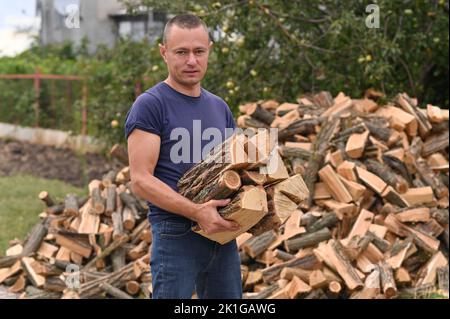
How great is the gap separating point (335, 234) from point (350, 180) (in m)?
0.49

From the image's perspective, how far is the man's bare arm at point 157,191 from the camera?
324 cm

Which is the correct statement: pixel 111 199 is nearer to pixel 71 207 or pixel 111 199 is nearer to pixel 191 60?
pixel 71 207

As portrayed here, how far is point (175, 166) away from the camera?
3404 mm

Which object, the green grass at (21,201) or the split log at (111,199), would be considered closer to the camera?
the split log at (111,199)

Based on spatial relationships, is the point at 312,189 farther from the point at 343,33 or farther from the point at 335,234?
the point at 343,33

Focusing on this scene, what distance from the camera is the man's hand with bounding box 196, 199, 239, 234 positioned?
3.23m

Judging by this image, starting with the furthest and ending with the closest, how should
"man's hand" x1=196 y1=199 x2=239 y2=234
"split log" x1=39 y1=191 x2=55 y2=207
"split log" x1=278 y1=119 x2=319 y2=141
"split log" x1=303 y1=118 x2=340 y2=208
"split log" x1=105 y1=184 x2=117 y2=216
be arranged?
1. "split log" x1=39 y1=191 x2=55 y2=207
2. "split log" x1=278 y1=119 x2=319 y2=141
3. "split log" x1=105 y1=184 x2=117 y2=216
4. "split log" x1=303 y1=118 x2=340 y2=208
5. "man's hand" x1=196 y1=199 x2=239 y2=234

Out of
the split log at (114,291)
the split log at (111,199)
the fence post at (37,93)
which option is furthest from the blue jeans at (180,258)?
the fence post at (37,93)

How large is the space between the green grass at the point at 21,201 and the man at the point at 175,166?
4404 mm

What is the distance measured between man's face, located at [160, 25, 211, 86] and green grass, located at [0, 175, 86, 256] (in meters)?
4.58

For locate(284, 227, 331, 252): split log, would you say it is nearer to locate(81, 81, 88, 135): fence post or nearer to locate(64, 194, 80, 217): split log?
locate(64, 194, 80, 217): split log

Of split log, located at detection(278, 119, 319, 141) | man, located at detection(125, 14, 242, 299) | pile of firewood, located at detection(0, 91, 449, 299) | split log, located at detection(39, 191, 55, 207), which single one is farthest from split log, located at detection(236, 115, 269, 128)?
man, located at detection(125, 14, 242, 299)

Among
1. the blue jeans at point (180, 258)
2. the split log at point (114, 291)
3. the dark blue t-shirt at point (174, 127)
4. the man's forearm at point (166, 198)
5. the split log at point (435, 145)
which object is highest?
the dark blue t-shirt at point (174, 127)

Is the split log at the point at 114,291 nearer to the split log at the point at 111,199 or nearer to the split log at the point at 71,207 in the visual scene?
the split log at the point at 111,199
